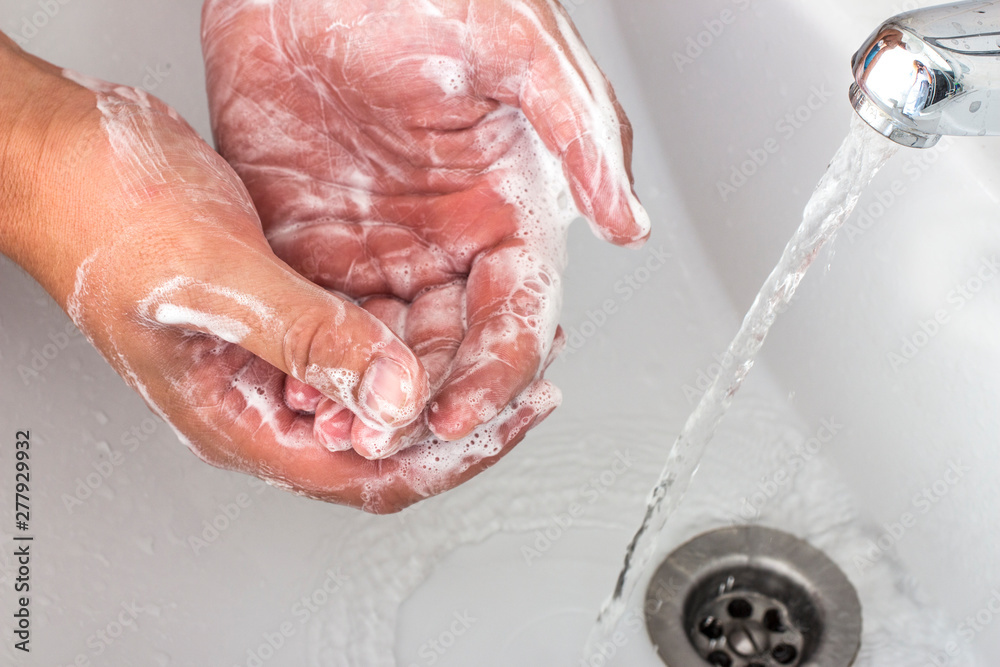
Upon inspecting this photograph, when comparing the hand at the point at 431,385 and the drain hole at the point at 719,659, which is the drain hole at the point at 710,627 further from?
the hand at the point at 431,385

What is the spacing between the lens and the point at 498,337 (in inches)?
20.6

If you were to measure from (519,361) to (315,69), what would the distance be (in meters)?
0.28

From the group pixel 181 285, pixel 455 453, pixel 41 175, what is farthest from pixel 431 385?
pixel 41 175

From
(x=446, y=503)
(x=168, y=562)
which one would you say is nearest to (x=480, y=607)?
(x=446, y=503)

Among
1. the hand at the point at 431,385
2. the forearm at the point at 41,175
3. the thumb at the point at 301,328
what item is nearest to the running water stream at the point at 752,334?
the hand at the point at 431,385

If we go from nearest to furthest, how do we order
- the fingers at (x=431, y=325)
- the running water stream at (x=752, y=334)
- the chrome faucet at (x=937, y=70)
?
1. the chrome faucet at (x=937, y=70)
2. the running water stream at (x=752, y=334)
3. the fingers at (x=431, y=325)

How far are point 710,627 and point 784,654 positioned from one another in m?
0.05

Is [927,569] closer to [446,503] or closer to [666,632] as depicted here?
[666,632]

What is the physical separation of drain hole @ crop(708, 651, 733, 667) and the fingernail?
337 millimetres

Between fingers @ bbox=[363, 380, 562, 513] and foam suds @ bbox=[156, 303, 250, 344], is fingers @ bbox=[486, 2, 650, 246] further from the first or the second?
foam suds @ bbox=[156, 303, 250, 344]

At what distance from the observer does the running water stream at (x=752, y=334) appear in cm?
44

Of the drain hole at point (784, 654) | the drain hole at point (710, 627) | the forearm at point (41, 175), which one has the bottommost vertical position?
the drain hole at point (710, 627)

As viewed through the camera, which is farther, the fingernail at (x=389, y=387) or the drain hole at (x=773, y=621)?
the drain hole at (x=773, y=621)

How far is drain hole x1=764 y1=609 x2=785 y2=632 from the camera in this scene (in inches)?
24.7
